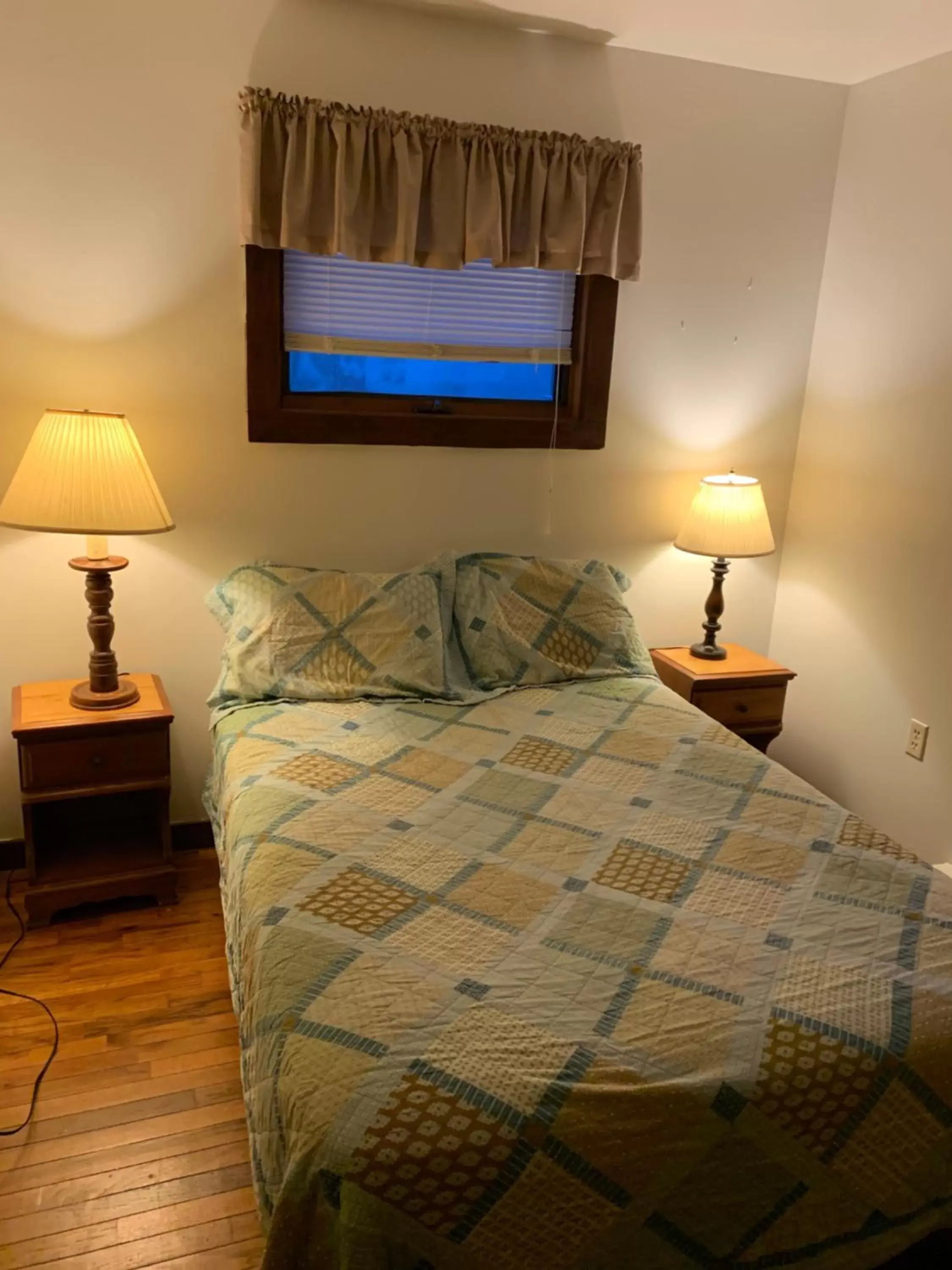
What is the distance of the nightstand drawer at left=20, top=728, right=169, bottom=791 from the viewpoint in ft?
7.36

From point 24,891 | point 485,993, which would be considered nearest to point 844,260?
point 485,993

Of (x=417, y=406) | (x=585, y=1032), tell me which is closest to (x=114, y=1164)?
(x=585, y=1032)

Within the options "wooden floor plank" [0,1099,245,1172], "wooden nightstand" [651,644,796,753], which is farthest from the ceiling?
"wooden floor plank" [0,1099,245,1172]

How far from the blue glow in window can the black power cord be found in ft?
5.43

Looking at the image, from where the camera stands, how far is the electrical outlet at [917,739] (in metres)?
2.68

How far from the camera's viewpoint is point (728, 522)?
2.82 meters

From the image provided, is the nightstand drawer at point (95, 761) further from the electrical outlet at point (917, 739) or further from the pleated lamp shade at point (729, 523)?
the electrical outlet at point (917, 739)

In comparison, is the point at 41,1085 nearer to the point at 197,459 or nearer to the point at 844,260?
the point at 197,459

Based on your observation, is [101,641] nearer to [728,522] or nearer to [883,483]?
[728,522]

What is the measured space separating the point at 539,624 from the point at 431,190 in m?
1.26

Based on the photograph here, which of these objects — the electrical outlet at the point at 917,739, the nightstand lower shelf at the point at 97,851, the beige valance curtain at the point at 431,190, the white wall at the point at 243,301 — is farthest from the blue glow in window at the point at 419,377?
the electrical outlet at the point at 917,739

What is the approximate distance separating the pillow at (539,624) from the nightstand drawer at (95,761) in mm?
883

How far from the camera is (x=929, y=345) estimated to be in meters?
2.61

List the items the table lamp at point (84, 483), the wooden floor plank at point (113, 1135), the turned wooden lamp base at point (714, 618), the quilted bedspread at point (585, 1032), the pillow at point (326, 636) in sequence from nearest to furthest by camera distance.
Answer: the quilted bedspread at point (585, 1032) → the wooden floor plank at point (113, 1135) → the table lamp at point (84, 483) → the pillow at point (326, 636) → the turned wooden lamp base at point (714, 618)
